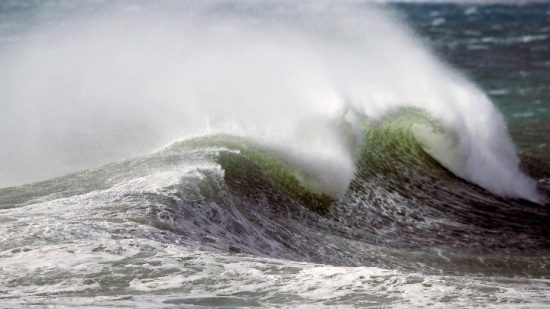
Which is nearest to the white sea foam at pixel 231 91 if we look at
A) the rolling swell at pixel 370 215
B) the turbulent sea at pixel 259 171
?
the turbulent sea at pixel 259 171

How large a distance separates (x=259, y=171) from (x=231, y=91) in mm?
3227

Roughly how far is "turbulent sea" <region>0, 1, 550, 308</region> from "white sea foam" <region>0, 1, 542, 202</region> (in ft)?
0.14

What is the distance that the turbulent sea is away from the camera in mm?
8039

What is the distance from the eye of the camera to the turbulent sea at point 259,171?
8.04m

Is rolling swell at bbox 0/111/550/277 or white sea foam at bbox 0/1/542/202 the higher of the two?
white sea foam at bbox 0/1/542/202

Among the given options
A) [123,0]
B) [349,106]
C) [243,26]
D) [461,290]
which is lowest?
[461,290]

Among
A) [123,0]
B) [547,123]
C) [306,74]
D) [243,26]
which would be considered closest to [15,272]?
[306,74]

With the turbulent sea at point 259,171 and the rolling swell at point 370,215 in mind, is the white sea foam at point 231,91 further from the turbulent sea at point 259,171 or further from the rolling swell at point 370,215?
the rolling swell at point 370,215

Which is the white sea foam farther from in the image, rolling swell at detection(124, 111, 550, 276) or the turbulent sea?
rolling swell at detection(124, 111, 550, 276)

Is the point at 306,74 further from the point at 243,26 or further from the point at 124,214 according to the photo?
the point at 124,214

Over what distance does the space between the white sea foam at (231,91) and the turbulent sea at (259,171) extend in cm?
4

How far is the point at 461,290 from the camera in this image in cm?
795

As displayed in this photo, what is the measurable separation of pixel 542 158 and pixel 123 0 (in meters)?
21.6

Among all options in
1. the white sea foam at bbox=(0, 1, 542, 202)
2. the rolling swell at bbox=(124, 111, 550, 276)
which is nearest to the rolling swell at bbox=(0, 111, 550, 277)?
the rolling swell at bbox=(124, 111, 550, 276)
